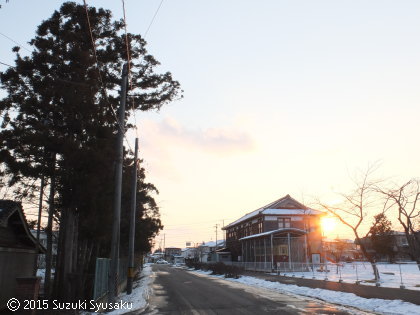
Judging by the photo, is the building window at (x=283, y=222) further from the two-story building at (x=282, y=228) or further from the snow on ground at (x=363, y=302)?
the snow on ground at (x=363, y=302)

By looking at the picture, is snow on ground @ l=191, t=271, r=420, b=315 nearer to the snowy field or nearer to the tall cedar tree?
the snowy field

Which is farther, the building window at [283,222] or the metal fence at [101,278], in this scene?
the building window at [283,222]

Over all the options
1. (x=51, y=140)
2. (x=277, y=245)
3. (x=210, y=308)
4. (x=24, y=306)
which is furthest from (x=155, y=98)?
(x=277, y=245)

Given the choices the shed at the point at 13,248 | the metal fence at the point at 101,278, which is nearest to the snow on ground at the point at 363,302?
the metal fence at the point at 101,278

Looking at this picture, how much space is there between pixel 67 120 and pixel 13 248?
16.5 feet

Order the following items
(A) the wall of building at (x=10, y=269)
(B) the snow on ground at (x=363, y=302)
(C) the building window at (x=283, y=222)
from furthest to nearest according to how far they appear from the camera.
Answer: (C) the building window at (x=283, y=222) → (B) the snow on ground at (x=363, y=302) → (A) the wall of building at (x=10, y=269)

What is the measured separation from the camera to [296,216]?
59.9 meters

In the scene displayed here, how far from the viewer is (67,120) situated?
1442 cm

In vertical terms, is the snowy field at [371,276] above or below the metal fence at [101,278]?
below

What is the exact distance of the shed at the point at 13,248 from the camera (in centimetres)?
1259

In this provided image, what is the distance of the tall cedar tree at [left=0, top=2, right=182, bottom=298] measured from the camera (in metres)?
13.7

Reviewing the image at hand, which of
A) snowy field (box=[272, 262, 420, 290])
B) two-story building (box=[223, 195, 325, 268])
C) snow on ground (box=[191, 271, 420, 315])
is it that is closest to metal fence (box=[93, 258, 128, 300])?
snow on ground (box=[191, 271, 420, 315])

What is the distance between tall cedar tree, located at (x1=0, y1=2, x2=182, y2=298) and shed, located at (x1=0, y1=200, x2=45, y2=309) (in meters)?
1.41

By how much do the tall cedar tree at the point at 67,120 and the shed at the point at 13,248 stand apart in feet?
4.64
